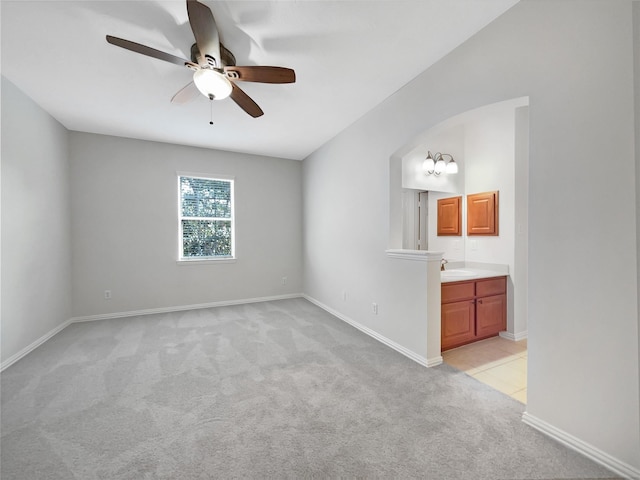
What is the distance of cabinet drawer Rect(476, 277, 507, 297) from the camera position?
302 centimetres

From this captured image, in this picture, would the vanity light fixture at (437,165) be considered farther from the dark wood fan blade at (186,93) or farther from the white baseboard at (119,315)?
the white baseboard at (119,315)

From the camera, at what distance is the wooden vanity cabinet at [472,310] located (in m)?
2.82

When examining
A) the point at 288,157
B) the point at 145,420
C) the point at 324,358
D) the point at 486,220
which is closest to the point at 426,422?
the point at 324,358

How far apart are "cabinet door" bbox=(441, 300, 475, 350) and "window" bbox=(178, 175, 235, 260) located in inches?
148

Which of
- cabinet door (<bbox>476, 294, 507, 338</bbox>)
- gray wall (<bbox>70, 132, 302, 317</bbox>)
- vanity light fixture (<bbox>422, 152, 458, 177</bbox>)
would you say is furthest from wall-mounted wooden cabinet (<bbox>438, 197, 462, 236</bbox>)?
gray wall (<bbox>70, 132, 302, 317</bbox>)

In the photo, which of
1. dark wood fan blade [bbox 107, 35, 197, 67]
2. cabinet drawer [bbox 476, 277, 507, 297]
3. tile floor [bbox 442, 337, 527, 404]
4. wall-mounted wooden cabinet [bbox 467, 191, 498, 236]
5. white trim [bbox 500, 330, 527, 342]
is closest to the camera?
dark wood fan blade [bbox 107, 35, 197, 67]

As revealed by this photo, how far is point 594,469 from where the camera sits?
139 centimetres

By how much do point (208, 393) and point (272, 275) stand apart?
3193 mm

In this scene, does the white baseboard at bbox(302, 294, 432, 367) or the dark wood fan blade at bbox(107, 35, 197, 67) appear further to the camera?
the white baseboard at bbox(302, 294, 432, 367)

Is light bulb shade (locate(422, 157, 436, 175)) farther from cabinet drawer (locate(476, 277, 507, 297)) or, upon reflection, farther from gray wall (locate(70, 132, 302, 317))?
gray wall (locate(70, 132, 302, 317))

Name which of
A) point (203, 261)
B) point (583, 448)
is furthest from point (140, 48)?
point (583, 448)

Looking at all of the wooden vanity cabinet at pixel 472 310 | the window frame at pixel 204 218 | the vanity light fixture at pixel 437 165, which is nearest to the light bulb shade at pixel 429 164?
the vanity light fixture at pixel 437 165

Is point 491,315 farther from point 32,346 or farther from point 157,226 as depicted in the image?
point 32,346

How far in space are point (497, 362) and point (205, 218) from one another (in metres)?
4.69
